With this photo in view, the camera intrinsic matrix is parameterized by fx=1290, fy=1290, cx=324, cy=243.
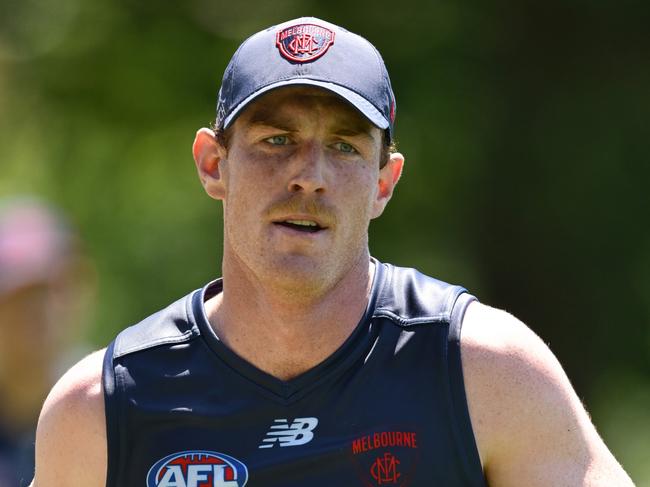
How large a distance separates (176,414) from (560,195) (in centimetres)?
774

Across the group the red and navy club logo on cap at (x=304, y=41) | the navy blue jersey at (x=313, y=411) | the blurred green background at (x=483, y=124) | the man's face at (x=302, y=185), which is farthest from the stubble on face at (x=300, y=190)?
the blurred green background at (x=483, y=124)

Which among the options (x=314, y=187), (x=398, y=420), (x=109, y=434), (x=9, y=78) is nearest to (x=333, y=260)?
(x=314, y=187)

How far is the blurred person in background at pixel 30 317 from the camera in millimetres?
5133

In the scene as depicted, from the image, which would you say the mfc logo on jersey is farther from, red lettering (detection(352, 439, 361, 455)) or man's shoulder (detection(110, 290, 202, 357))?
man's shoulder (detection(110, 290, 202, 357))

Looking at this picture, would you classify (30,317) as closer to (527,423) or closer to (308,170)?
(308,170)

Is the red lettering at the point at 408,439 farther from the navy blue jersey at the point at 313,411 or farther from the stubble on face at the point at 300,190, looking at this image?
the stubble on face at the point at 300,190

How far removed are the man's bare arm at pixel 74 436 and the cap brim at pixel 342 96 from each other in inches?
34.4

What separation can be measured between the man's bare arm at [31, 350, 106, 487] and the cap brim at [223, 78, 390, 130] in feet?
2.86

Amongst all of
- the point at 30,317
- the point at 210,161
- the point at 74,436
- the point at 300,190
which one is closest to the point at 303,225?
the point at 300,190

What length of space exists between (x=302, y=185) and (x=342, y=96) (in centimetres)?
26

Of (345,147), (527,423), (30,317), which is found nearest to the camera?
(527,423)

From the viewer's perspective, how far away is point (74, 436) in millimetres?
3570

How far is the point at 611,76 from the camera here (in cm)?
1089

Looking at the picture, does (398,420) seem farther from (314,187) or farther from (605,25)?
(605,25)
